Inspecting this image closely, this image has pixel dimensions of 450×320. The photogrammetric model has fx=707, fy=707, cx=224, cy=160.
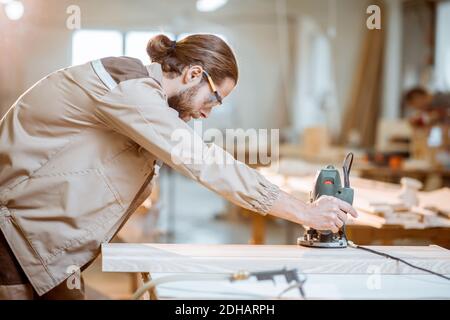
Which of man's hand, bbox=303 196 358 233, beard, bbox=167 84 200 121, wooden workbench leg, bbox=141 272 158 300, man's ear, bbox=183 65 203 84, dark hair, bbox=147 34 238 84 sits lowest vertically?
wooden workbench leg, bbox=141 272 158 300

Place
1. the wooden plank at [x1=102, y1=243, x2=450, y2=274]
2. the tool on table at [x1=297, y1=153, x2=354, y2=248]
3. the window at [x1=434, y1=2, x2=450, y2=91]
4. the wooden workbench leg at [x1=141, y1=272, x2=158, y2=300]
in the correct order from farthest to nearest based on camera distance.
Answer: the window at [x1=434, y1=2, x2=450, y2=91]
the tool on table at [x1=297, y1=153, x2=354, y2=248]
the wooden plank at [x1=102, y1=243, x2=450, y2=274]
the wooden workbench leg at [x1=141, y1=272, x2=158, y2=300]

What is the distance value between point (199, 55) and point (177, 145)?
0.36m

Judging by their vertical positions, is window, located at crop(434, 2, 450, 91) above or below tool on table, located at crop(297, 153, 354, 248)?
above

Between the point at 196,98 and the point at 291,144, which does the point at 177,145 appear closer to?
the point at 196,98

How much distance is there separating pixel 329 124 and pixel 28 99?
373 inches

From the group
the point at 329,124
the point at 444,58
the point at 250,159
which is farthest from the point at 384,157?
the point at 329,124

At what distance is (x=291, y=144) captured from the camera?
10.3 metres

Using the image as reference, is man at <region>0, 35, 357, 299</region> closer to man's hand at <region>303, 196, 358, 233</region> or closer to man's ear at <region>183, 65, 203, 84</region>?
man's hand at <region>303, 196, 358, 233</region>

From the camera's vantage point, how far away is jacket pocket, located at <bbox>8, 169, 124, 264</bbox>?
1971mm

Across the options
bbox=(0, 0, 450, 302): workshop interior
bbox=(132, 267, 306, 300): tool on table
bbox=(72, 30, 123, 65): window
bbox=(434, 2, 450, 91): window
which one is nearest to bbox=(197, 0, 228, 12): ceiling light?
bbox=(0, 0, 450, 302): workshop interior

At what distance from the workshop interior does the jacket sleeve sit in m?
0.04

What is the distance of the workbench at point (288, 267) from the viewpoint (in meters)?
1.71

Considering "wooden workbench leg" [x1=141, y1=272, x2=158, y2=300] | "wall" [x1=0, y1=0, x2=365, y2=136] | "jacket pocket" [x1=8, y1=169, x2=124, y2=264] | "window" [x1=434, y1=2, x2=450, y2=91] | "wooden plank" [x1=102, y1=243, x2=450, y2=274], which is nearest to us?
"wooden workbench leg" [x1=141, y1=272, x2=158, y2=300]

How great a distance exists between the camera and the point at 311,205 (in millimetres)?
1993
